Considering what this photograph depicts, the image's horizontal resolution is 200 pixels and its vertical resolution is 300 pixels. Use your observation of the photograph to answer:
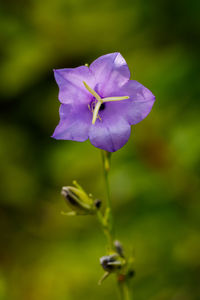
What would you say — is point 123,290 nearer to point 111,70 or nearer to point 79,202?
point 79,202

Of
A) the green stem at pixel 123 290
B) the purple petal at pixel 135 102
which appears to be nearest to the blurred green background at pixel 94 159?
the green stem at pixel 123 290

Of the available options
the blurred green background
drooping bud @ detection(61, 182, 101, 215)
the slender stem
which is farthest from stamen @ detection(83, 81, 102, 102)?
the blurred green background

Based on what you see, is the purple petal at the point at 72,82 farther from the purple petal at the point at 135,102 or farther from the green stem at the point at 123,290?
the green stem at the point at 123,290

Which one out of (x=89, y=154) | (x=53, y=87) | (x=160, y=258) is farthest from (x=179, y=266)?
(x=53, y=87)

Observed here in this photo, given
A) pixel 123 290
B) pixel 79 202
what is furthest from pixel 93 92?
pixel 123 290

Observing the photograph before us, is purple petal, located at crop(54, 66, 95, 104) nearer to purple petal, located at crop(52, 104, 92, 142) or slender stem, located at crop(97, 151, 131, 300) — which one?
purple petal, located at crop(52, 104, 92, 142)

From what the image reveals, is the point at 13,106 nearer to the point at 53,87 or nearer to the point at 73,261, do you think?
the point at 53,87
